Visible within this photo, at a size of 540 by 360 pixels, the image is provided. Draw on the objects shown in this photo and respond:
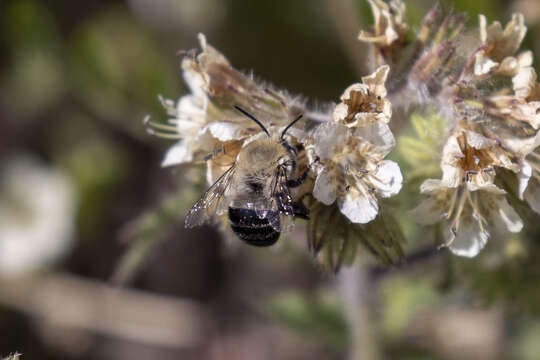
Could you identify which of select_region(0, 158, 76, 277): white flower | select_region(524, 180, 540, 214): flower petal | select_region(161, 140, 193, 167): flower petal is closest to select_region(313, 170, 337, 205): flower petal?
select_region(161, 140, 193, 167): flower petal

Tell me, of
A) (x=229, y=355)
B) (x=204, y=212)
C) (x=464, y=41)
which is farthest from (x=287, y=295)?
(x=464, y=41)

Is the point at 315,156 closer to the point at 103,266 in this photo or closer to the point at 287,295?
the point at 287,295

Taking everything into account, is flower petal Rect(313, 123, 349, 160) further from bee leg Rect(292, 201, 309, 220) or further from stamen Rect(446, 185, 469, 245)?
stamen Rect(446, 185, 469, 245)

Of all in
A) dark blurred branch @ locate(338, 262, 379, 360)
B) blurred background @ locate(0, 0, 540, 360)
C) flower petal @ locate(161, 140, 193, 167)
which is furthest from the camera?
blurred background @ locate(0, 0, 540, 360)

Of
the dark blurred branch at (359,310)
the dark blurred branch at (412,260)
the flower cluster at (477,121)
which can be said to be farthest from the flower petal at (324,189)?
the dark blurred branch at (359,310)

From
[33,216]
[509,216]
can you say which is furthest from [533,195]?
[33,216]

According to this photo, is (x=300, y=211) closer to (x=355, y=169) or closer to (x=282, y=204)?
(x=282, y=204)
